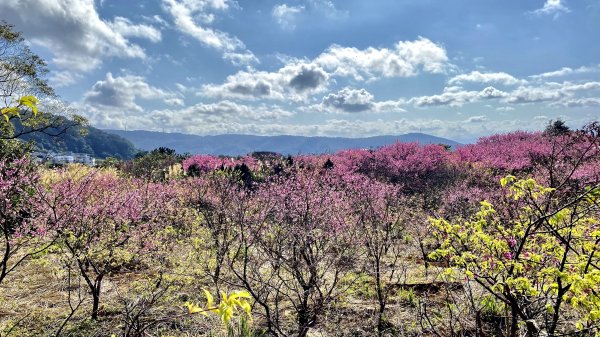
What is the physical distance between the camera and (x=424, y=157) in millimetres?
31656

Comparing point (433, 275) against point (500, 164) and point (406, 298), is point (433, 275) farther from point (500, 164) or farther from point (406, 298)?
point (500, 164)

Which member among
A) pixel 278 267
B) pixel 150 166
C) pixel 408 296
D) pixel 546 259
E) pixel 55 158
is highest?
pixel 55 158

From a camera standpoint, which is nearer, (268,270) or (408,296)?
(408,296)

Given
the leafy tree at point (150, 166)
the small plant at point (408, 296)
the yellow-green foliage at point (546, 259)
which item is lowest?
the small plant at point (408, 296)

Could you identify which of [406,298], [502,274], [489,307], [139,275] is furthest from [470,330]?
[139,275]

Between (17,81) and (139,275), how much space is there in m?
16.0

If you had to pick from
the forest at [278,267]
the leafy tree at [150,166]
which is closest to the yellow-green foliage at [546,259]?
the forest at [278,267]

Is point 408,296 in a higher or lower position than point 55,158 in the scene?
lower

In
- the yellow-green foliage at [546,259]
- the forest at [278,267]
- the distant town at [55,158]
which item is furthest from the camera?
the distant town at [55,158]

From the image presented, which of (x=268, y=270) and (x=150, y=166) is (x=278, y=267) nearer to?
(x=268, y=270)

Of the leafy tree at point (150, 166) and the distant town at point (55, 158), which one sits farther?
the leafy tree at point (150, 166)

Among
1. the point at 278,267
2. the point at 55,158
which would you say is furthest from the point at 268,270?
the point at 55,158

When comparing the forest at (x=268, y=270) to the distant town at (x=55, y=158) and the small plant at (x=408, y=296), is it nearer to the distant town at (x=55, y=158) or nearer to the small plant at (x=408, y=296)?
the small plant at (x=408, y=296)

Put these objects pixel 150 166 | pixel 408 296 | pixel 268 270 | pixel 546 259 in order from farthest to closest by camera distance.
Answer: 1. pixel 150 166
2. pixel 268 270
3. pixel 408 296
4. pixel 546 259
